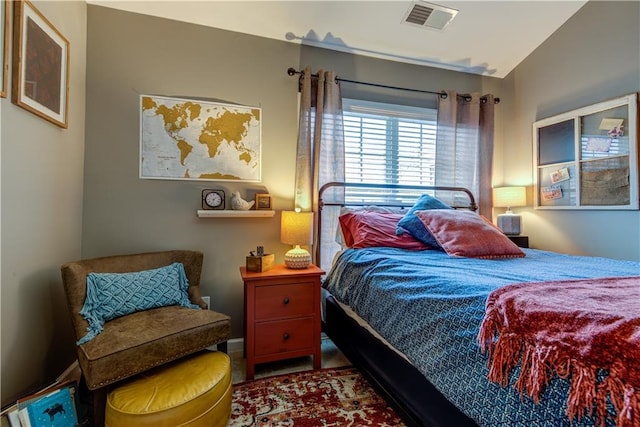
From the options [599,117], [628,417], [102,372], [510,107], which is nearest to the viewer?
[628,417]

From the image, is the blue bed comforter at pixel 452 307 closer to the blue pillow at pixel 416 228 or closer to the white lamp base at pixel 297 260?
the blue pillow at pixel 416 228

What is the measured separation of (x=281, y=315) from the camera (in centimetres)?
195

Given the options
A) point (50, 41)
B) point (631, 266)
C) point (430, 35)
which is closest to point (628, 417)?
point (631, 266)

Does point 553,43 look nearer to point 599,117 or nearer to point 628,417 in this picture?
point 599,117

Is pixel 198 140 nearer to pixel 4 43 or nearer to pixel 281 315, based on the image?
pixel 4 43

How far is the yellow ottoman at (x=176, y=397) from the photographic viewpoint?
48.0 inches

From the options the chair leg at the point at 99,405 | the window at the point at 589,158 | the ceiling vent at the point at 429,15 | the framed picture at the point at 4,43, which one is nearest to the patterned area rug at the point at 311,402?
the chair leg at the point at 99,405

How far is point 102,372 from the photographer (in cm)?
128

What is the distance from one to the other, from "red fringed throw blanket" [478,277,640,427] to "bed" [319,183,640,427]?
0.03m

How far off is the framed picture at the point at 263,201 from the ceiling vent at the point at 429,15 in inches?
72.3

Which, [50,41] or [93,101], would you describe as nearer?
[50,41]

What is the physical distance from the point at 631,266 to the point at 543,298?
1194 mm

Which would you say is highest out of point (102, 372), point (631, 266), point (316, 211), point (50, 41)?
point (50, 41)

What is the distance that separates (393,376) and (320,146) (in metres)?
1.77
